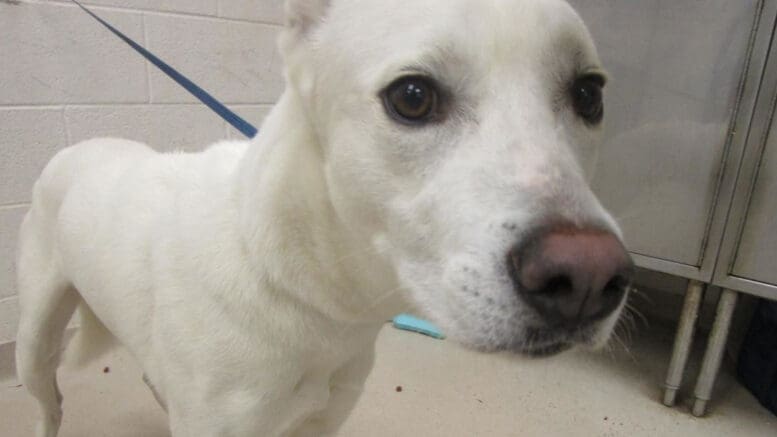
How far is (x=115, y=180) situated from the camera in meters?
1.16

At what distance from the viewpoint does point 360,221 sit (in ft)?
2.57

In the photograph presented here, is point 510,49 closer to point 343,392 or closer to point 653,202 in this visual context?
point 343,392

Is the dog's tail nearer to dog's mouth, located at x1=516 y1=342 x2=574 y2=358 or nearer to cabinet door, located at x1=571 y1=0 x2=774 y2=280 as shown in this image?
dog's mouth, located at x1=516 y1=342 x2=574 y2=358

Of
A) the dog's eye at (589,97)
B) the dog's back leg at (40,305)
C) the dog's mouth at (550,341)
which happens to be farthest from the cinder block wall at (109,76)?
the dog's mouth at (550,341)

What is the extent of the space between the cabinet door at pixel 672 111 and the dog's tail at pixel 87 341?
57.5 inches

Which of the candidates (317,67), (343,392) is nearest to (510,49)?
(317,67)

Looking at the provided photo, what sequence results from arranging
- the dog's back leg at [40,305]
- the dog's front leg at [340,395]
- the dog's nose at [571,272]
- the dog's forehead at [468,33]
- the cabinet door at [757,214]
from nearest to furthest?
the dog's nose at [571,272]
the dog's forehead at [468,33]
the dog's front leg at [340,395]
the dog's back leg at [40,305]
the cabinet door at [757,214]

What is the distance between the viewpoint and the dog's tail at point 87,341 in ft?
4.63

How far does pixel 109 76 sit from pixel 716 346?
2058 millimetres

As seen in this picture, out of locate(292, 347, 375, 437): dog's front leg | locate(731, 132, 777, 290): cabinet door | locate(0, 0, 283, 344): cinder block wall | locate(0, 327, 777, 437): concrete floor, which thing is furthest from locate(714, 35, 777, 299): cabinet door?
locate(0, 0, 283, 344): cinder block wall

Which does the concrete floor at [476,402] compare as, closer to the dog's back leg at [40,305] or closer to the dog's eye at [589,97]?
the dog's back leg at [40,305]

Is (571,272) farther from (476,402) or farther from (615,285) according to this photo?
(476,402)

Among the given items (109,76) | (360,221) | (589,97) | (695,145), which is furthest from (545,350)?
(109,76)

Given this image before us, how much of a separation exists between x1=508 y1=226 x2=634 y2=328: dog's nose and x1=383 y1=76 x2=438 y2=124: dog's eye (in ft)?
0.77
